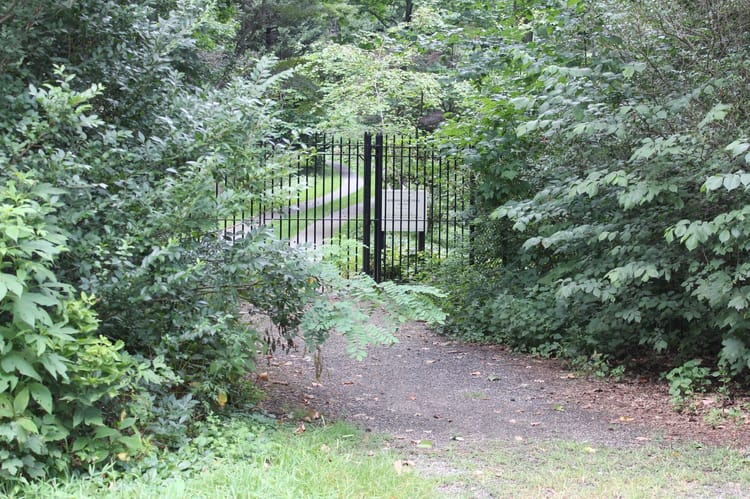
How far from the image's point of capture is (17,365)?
3.53 meters

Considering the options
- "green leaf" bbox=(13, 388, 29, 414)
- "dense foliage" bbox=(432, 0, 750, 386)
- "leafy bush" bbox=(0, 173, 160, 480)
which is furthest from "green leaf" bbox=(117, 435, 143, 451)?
"dense foliage" bbox=(432, 0, 750, 386)

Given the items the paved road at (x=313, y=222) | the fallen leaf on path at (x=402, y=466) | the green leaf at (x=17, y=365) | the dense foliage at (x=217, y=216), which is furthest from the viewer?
the paved road at (x=313, y=222)

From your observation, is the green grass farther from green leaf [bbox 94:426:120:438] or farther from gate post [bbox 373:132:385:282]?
gate post [bbox 373:132:385:282]

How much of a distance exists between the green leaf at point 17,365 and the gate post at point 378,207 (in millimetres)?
8182

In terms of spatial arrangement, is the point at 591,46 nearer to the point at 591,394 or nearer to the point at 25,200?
the point at 591,394

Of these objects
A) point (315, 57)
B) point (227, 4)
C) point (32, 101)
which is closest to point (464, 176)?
point (227, 4)

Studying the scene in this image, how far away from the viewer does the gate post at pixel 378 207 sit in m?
11.6

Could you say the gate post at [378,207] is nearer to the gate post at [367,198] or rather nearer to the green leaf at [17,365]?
the gate post at [367,198]

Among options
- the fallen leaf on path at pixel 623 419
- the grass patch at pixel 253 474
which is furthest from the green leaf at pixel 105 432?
the fallen leaf on path at pixel 623 419

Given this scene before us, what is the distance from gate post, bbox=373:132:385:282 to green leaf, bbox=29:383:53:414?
8117mm

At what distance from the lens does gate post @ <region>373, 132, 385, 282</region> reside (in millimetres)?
11617

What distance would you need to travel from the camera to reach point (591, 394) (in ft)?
21.3

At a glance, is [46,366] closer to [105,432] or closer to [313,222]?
[105,432]

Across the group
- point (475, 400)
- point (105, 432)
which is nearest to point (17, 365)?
point (105, 432)
